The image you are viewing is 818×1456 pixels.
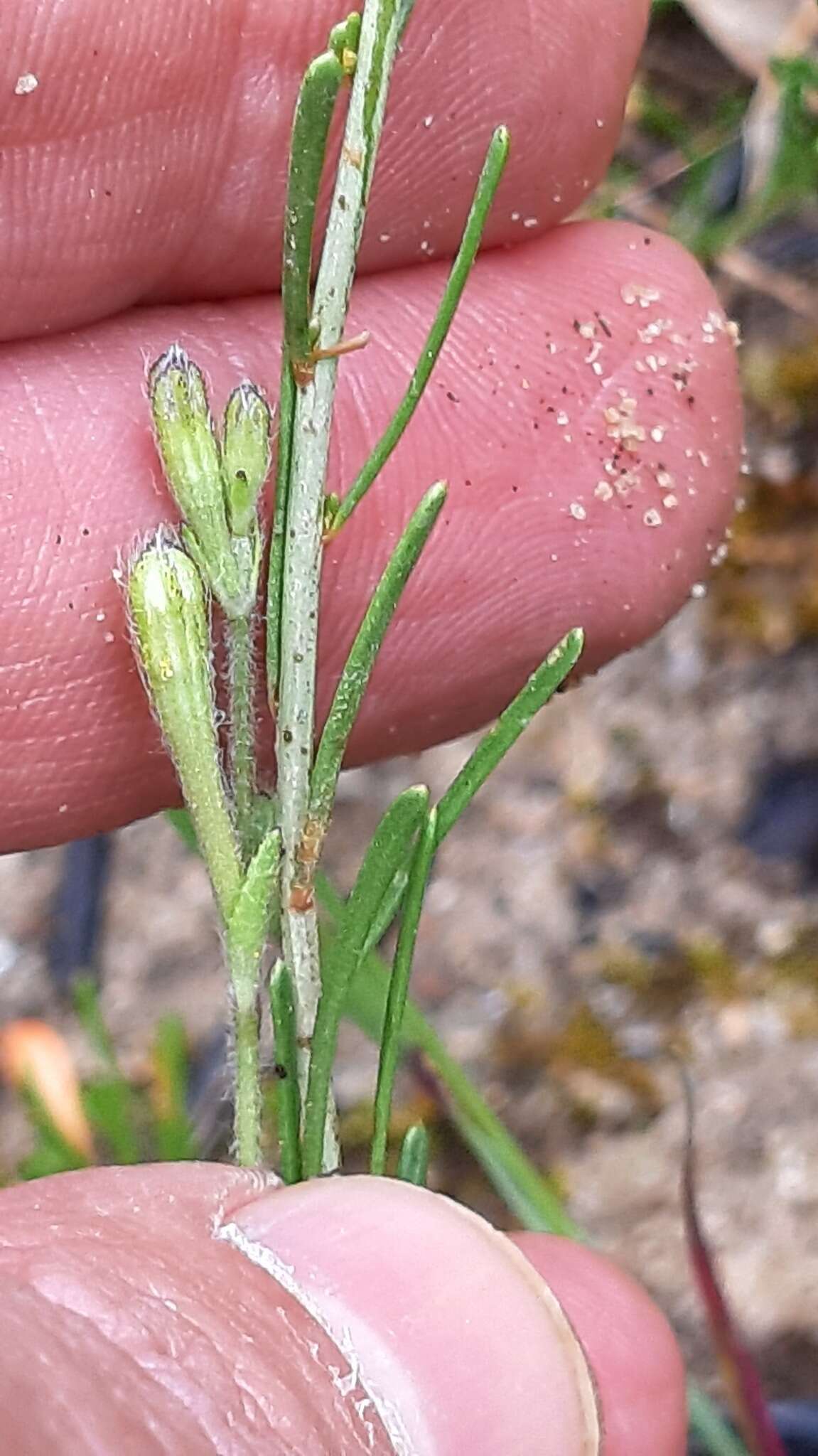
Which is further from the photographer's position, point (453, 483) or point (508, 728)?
point (453, 483)

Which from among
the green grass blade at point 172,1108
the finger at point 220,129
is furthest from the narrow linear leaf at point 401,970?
the finger at point 220,129

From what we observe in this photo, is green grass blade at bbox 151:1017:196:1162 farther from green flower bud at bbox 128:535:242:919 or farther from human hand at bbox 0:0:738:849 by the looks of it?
green flower bud at bbox 128:535:242:919

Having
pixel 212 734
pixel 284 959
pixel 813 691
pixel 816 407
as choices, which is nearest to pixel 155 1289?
pixel 284 959

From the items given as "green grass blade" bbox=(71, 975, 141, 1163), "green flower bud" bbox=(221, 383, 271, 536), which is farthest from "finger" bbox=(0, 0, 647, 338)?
"green grass blade" bbox=(71, 975, 141, 1163)

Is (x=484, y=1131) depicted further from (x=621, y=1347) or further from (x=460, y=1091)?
(x=621, y=1347)

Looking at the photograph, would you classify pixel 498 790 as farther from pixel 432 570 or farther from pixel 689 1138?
pixel 689 1138

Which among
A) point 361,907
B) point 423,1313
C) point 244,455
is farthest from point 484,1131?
point 244,455
